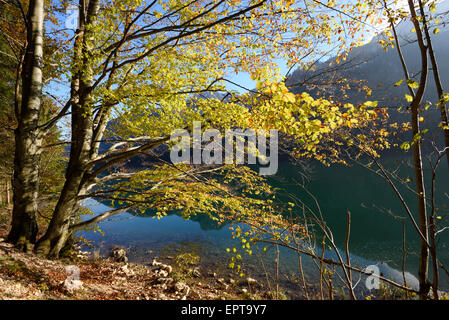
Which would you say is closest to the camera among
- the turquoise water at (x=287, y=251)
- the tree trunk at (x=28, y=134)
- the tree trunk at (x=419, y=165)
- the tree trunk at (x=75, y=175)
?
the tree trunk at (x=419, y=165)

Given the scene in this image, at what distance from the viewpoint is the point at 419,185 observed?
7.61 feet

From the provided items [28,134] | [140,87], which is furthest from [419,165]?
[28,134]

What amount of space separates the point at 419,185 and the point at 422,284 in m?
1.08

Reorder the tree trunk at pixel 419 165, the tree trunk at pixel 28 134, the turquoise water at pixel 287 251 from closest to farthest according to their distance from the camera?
the tree trunk at pixel 419 165 < the tree trunk at pixel 28 134 < the turquoise water at pixel 287 251

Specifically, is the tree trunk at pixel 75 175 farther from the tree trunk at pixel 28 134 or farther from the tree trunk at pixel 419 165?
the tree trunk at pixel 419 165

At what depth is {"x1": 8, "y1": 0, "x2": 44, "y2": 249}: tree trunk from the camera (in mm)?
4105

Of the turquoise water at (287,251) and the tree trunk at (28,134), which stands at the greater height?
the tree trunk at (28,134)

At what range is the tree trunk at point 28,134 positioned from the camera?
411cm

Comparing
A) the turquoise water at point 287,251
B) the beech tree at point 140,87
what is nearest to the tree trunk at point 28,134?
Answer: the beech tree at point 140,87

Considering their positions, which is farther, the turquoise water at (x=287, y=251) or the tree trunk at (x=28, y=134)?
the turquoise water at (x=287, y=251)

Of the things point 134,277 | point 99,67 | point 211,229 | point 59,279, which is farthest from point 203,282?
point 99,67

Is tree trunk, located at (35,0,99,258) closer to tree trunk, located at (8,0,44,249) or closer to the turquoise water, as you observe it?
tree trunk, located at (8,0,44,249)

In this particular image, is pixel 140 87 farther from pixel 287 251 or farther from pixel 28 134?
pixel 287 251
